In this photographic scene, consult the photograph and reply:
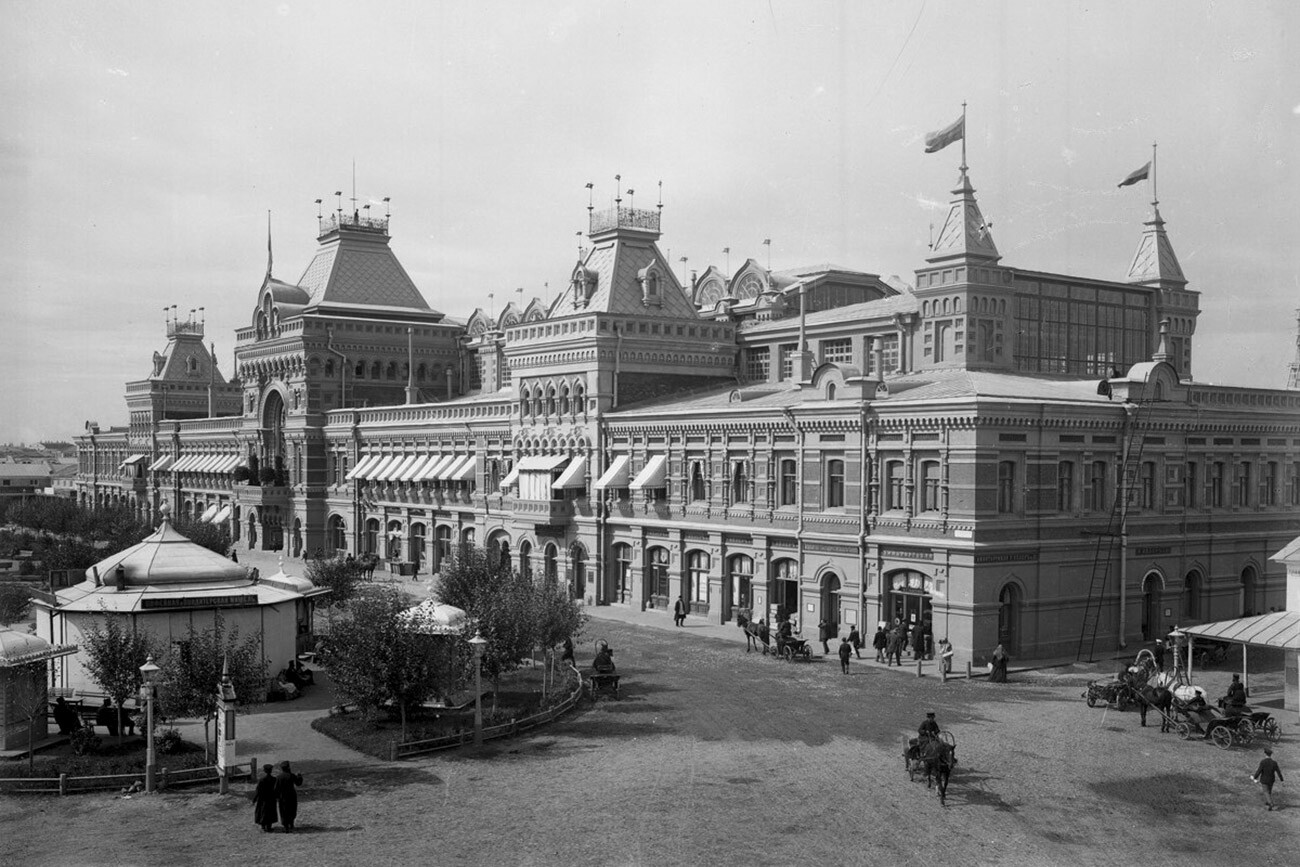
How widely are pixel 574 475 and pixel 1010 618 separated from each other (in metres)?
24.9

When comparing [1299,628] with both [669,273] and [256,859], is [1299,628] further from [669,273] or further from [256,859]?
[669,273]

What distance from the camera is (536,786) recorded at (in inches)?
1168

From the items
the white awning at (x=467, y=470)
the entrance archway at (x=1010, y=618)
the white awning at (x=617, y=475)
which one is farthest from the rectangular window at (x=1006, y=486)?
the white awning at (x=467, y=470)

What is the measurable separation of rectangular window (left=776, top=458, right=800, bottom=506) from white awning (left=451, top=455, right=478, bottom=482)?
2510 centimetres

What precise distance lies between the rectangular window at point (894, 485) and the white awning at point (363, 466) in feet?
145

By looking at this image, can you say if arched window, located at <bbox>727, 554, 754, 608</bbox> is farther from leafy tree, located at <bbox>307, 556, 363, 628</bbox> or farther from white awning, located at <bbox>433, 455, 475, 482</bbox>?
white awning, located at <bbox>433, 455, 475, 482</bbox>

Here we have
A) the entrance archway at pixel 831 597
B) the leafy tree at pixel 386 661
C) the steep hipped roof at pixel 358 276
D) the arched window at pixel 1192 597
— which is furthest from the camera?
the steep hipped roof at pixel 358 276

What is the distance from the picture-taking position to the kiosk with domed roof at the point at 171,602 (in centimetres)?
4038

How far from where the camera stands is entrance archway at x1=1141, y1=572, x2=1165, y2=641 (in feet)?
166

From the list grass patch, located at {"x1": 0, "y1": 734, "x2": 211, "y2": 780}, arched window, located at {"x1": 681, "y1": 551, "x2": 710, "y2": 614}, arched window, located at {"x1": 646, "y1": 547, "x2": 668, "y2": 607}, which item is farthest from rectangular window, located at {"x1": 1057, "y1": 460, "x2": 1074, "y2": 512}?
grass patch, located at {"x1": 0, "y1": 734, "x2": 211, "y2": 780}

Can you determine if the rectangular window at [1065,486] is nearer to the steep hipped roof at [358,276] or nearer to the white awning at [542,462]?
the white awning at [542,462]

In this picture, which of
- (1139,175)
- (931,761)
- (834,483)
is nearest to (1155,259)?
(1139,175)

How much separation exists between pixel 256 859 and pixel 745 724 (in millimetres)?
14884

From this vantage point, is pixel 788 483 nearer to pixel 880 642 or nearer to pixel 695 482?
pixel 695 482
